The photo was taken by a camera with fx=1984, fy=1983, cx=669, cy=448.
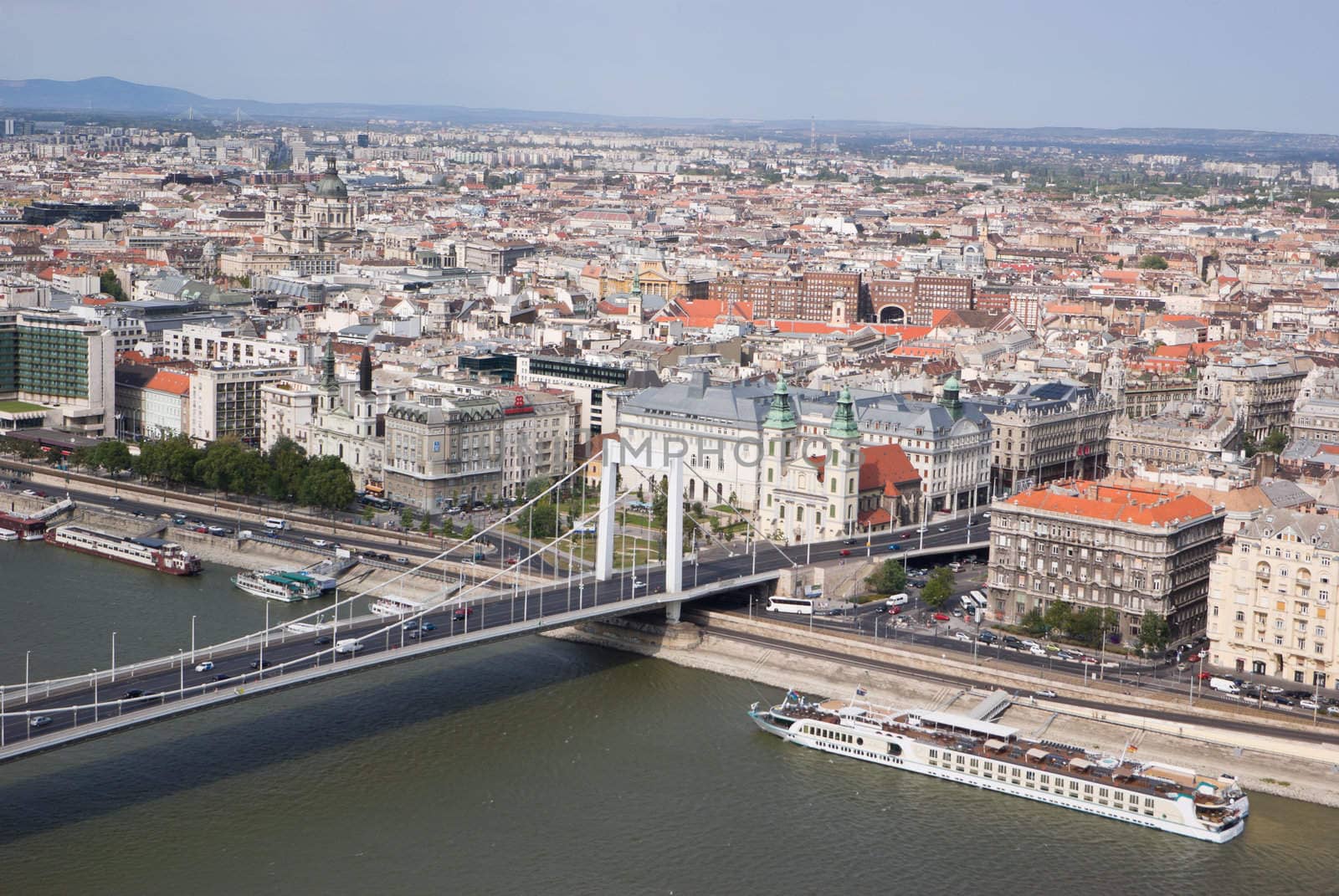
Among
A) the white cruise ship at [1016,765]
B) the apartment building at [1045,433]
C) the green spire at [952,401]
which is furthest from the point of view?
the apartment building at [1045,433]

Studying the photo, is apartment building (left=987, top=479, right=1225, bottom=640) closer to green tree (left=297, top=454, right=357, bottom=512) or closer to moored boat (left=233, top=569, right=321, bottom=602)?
moored boat (left=233, top=569, right=321, bottom=602)

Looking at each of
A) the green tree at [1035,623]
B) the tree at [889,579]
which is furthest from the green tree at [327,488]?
the green tree at [1035,623]

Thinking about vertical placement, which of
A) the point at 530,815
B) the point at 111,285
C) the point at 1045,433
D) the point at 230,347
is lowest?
the point at 530,815

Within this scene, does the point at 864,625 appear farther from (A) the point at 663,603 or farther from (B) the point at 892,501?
(B) the point at 892,501

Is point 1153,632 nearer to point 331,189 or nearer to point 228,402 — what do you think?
point 228,402

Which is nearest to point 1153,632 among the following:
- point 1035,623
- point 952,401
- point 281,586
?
point 1035,623

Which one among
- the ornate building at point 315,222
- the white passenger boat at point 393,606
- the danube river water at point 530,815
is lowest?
the danube river water at point 530,815

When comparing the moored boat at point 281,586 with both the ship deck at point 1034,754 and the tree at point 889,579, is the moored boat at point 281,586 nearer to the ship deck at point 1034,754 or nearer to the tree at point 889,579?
the tree at point 889,579

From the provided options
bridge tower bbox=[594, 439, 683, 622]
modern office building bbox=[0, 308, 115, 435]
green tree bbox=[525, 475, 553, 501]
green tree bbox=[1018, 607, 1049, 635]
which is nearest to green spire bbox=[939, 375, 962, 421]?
green tree bbox=[525, 475, 553, 501]
